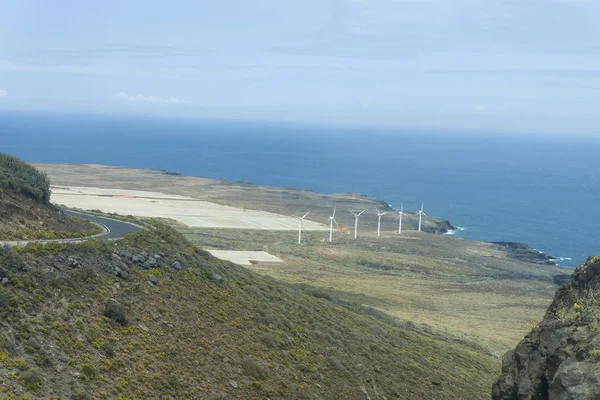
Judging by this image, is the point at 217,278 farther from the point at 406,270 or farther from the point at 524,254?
the point at 524,254

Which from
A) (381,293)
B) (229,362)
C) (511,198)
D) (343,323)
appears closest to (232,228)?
Result: (381,293)

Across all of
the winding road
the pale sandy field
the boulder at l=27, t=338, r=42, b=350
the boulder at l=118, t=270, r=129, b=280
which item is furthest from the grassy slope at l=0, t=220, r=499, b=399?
the pale sandy field

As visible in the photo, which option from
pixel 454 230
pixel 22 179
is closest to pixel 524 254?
pixel 454 230

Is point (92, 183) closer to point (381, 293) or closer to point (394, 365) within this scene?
point (381, 293)

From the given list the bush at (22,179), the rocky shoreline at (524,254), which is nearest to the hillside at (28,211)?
the bush at (22,179)

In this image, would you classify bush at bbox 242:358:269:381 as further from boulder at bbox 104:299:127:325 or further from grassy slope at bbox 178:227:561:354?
grassy slope at bbox 178:227:561:354

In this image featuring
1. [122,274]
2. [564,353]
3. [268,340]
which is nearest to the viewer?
[564,353]
